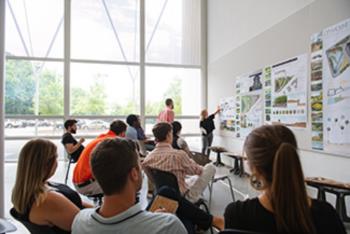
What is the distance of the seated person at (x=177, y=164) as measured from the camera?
7.81 ft

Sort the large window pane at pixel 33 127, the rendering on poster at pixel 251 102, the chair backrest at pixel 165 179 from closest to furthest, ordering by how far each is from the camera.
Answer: the chair backrest at pixel 165 179, the rendering on poster at pixel 251 102, the large window pane at pixel 33 127

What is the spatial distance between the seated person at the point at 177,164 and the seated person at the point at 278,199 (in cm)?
137

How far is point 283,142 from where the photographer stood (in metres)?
0.97

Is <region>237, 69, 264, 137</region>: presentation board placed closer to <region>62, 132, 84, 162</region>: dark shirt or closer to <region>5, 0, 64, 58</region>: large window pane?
<region>62, 132, 84, 162</region>: dark shirt

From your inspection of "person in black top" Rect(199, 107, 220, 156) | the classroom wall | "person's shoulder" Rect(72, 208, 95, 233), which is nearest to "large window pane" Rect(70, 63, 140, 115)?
"person in black top" Rect(199, 107, 220, 156)

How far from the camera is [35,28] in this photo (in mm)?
6852

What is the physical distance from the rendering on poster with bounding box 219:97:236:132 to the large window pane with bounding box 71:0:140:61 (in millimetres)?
2862

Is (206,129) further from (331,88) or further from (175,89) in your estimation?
(331,88)

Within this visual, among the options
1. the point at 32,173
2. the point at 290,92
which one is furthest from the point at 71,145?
the point at 290,92

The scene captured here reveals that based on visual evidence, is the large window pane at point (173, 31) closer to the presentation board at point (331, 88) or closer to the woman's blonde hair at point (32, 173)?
→ the presentation board at point (331, 88)

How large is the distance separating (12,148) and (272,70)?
6.39 metres

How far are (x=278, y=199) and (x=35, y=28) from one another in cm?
763

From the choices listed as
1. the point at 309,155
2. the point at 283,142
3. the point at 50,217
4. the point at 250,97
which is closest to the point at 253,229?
the point at 283,142

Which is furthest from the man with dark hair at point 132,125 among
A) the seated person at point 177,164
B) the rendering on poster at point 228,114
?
the rendering on poster at point 228,114
